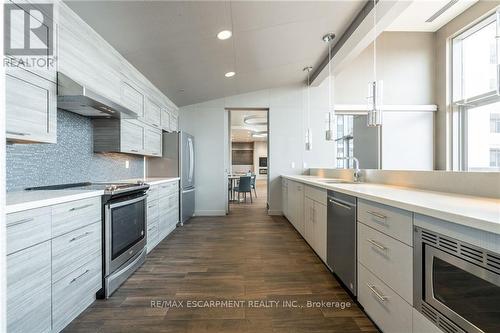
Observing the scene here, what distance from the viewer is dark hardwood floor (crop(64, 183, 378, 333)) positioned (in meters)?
1.74

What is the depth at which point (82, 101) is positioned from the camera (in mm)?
2107

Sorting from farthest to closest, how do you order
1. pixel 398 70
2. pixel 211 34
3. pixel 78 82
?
pixel 398 70, pixel 211 34, pixel 78 82

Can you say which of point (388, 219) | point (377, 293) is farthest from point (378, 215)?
point (377, 293)

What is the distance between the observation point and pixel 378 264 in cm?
162

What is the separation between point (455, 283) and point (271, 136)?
455cm

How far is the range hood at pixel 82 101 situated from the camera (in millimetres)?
1952

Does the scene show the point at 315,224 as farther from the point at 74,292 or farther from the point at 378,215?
the point at 74,292

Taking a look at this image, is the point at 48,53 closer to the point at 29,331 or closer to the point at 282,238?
the point at 29,331

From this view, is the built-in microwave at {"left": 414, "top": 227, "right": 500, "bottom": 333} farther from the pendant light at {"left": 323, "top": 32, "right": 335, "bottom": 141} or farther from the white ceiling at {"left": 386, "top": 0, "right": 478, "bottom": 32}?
the white ceiling at {"left": 386, "top": 0, "right": 478, "bottom": 32}

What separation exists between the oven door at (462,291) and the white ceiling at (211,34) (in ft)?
8.43

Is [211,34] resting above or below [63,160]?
above

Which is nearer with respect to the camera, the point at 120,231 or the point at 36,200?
the point at 36,200

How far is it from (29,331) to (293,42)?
387 centimetres

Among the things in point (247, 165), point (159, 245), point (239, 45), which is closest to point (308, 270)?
point (159, 245)
